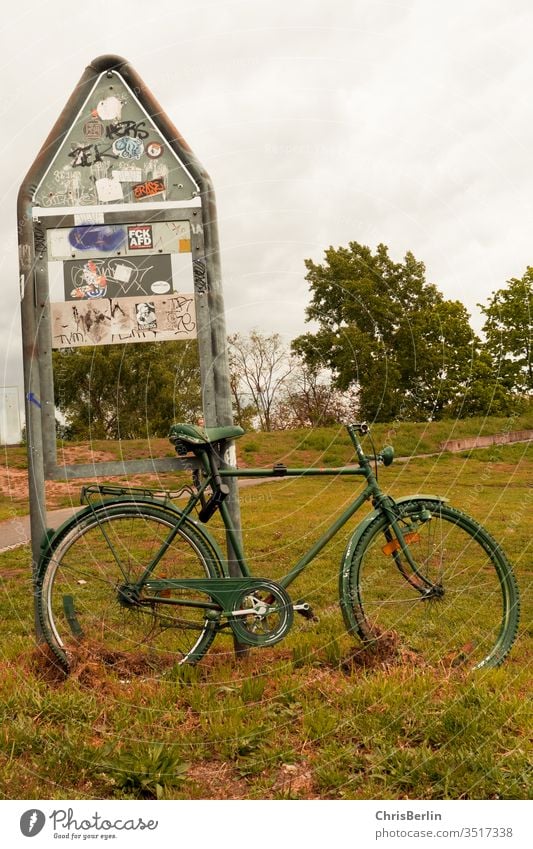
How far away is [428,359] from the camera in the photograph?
6871 mm

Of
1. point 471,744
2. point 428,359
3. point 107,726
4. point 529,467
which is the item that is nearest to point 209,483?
point 107,726

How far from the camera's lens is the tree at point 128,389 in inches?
187

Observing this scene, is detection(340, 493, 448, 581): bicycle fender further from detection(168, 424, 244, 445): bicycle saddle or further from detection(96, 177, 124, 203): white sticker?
detection(96, 177, 124, 203): white sticker

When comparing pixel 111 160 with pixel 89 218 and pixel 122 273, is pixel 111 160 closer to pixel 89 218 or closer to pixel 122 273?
pixel 89 218

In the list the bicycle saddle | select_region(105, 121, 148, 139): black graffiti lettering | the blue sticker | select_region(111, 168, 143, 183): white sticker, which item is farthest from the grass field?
select_region(105, 121, 148, 139): black graffiti lettering

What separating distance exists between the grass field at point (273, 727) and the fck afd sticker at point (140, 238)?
2.52 m

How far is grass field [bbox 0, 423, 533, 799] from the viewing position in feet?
9.76

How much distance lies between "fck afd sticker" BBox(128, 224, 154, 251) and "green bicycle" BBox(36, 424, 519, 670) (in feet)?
4.00

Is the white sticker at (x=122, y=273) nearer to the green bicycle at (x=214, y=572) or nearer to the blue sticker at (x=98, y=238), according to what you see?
the blue sticker at (x=98, y=238)

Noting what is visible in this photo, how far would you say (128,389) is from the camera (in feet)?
16.4

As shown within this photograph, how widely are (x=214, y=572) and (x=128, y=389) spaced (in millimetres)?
1668

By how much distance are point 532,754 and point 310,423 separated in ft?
8.24

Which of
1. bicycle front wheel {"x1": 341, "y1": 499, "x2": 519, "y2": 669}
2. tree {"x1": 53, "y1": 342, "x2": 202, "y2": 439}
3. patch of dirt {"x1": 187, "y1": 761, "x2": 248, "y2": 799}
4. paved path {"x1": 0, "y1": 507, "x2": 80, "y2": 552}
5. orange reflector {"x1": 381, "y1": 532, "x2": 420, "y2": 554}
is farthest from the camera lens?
paved path {"x1": 0, "y1": 507, "x2": 80, "y2": 552}

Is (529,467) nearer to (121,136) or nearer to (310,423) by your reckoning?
(310,423)
